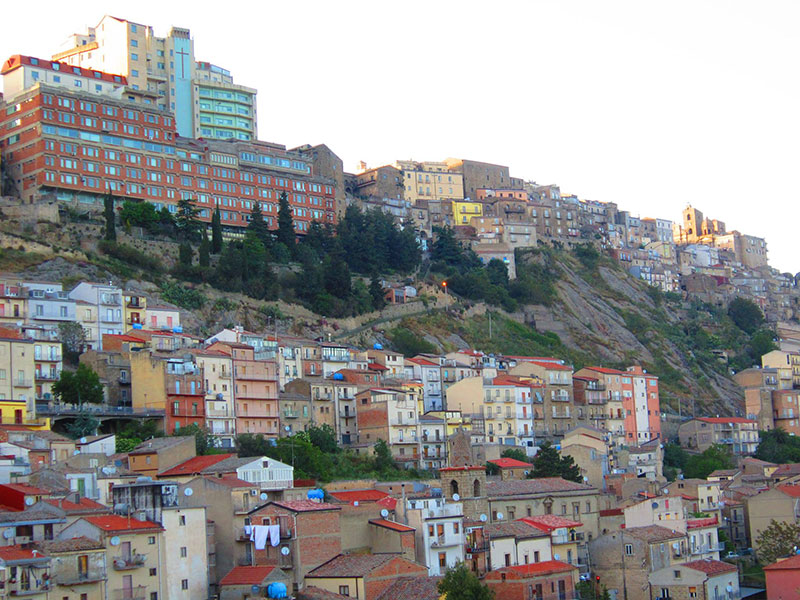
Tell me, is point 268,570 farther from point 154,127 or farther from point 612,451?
point 154,127

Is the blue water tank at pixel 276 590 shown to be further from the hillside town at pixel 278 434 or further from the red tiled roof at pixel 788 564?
the red tiled roof at pixel 788 564

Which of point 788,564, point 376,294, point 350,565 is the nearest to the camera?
point 350,565

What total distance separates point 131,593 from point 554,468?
34.2 m

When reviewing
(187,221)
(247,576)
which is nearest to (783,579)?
(247,576)

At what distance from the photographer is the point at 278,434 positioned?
77.4m

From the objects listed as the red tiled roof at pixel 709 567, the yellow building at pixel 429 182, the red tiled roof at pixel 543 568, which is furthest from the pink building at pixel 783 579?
the yellow building at pixel 429 182

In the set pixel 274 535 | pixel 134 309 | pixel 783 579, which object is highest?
pixel 134 309

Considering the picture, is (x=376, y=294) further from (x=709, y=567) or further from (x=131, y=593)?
(x=131, y=593)

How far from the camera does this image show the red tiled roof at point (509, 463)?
76750mm

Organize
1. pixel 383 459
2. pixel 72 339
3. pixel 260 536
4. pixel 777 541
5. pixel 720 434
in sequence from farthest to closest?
pixel 720 434
pixel 72 339
pixel 383 459
pixel 777 541
pixel 260 536

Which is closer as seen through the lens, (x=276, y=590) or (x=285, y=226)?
(x=276, y=590)

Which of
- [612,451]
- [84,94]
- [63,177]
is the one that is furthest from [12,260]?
[612,451]

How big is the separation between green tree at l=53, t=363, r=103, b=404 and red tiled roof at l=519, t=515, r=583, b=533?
25.0m

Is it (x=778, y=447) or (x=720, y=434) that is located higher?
(x=720, y=434)
